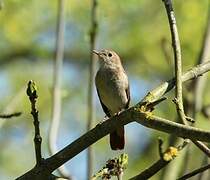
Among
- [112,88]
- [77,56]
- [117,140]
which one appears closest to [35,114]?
[117,140]

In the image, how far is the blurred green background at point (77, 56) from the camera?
9.07 meters

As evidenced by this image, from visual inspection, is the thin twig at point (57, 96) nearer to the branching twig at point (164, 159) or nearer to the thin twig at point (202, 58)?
the thin twig at point (202, 58)

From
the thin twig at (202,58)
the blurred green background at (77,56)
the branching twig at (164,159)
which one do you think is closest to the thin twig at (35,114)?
A: the branching twig at (164,159)

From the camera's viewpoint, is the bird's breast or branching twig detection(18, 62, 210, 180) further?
the bird's breast

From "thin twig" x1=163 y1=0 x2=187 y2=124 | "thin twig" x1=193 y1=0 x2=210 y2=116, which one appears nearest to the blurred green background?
"thin twig" x1=193 y1=0 x2=210 y2=116

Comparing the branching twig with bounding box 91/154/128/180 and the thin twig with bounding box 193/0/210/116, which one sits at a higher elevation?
the thin twig with bounding box 193/0/210/116

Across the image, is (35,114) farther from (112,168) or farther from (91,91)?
(91,91)

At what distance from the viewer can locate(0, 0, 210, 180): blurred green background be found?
907cm

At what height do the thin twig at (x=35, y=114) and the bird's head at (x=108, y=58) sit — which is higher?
the bird's head at (x=108, y=58)

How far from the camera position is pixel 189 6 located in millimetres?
8430

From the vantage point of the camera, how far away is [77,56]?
1152 cm

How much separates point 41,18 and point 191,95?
5.34 metres

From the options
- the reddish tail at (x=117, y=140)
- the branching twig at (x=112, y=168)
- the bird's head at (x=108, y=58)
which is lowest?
the reddish tail at (x=117, y=140)

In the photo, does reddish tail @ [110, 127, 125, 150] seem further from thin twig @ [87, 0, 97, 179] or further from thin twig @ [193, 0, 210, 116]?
thin twig @ [87, 0, 97, 179]
